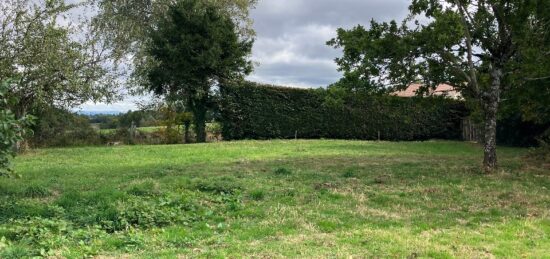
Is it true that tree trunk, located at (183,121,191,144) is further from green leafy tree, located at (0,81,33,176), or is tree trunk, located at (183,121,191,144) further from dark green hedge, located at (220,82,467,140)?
green leafy tree, located at (0,81,33,176)

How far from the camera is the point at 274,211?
271 inches

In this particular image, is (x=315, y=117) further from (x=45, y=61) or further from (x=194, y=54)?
(x=45, y=61)

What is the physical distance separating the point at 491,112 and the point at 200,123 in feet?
48.2

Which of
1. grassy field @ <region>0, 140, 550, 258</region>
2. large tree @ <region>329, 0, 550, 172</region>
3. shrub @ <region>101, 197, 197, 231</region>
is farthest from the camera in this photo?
large tree @ <region>329, 0, 550, 172</region>

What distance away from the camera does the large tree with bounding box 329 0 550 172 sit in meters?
10.1

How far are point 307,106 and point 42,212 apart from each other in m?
18.1

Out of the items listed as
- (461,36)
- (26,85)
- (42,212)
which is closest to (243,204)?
(42,212)

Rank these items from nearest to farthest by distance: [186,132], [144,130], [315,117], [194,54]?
[194,54] → [144,130] → [186,132] → [315,117]

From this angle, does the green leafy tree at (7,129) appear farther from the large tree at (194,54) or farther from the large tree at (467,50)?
the large tree at (194,54)

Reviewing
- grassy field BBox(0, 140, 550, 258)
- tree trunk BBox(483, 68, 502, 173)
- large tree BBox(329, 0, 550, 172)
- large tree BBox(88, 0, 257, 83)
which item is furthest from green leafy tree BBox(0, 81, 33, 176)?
large tree BBox(88, 0, 257, 83)

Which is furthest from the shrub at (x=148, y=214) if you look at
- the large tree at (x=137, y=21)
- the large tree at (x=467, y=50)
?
the large tree at (x=137, y=21)

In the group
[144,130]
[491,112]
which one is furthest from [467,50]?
[144,130]

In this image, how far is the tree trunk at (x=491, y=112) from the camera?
10.5 m

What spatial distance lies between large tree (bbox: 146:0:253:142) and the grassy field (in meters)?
10.3
